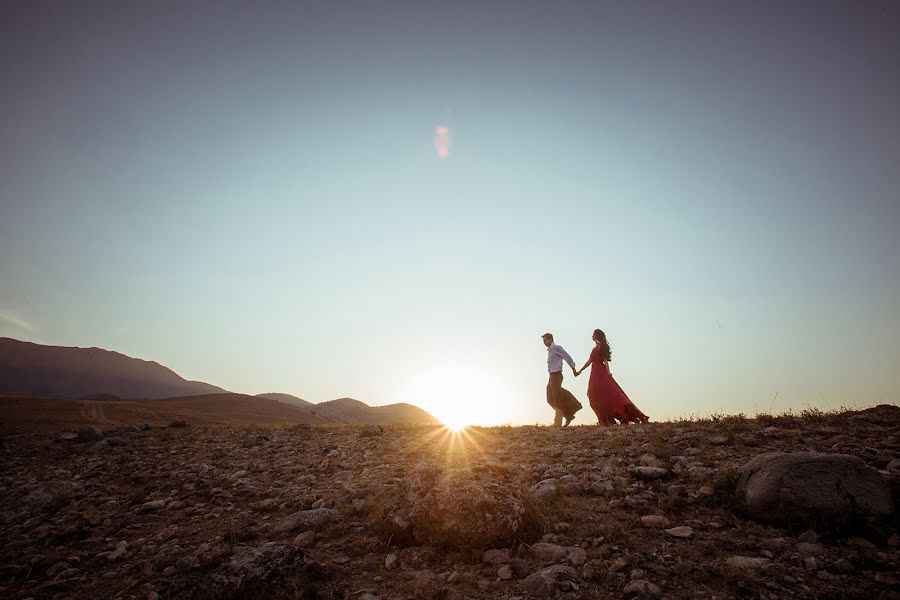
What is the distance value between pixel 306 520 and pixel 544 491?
3.25m

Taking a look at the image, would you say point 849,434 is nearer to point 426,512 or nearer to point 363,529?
point 426,512

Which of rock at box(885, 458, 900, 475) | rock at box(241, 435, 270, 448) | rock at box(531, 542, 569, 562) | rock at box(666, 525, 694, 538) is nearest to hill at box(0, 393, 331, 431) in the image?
rock at box(241, 435, 270, 448)

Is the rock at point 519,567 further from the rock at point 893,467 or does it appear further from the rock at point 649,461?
the rock at point 893,467

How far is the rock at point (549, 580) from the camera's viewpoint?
3447 mm

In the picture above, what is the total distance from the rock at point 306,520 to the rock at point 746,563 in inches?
182

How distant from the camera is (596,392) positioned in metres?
11.7

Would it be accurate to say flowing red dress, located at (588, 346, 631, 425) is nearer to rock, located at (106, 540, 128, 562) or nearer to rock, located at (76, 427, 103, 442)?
rock, located at (106, 540, 128, 562)

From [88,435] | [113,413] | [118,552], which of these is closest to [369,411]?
[113,413]

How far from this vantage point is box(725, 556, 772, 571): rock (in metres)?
3.47

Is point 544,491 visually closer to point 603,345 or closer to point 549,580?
point 549,580

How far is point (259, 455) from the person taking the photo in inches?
376

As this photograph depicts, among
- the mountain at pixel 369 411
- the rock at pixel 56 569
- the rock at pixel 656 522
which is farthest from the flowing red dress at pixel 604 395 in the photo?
the mountain at pixel 369 411

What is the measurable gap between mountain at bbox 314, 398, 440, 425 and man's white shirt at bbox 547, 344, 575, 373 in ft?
186

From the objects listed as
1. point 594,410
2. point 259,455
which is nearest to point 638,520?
point 594,410
